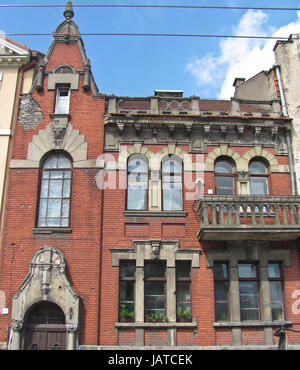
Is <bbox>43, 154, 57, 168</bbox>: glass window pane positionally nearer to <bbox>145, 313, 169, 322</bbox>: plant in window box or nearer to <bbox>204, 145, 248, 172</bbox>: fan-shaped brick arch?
<bbox>204, 145, 248, 172</bbox>: fan-shaped brick arch

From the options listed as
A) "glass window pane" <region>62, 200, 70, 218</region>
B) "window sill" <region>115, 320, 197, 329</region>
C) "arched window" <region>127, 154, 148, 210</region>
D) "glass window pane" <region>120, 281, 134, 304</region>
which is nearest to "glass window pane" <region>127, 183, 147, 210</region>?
"arched window" <region>127, 154, 148, 210</region>

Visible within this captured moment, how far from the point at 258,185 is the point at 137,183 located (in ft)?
14.5

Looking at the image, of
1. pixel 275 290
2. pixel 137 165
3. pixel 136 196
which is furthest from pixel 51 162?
pixel 275 290

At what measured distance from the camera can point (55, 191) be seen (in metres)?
14.8

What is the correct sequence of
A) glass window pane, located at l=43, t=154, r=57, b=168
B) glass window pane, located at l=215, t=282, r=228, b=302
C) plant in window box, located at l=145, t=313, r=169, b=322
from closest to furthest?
plant in window box, located at l=145, t=313, r=169, b=322 → glass window pane, located at l=215, t=282, r=228, b=302 → glass window pane, located at l=43, t=154, r=57, b=168

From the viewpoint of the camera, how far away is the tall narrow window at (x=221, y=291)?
13680 mm

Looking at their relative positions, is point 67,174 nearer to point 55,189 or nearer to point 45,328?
point 55,189

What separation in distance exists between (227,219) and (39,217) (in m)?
6.43

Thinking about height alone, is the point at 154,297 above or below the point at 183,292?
below

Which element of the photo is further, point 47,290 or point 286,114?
point 286,114

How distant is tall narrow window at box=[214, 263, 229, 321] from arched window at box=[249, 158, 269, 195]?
304 centimetres

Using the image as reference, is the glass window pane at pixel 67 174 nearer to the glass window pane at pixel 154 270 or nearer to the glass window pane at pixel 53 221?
the glass window pane at pixel 53 221

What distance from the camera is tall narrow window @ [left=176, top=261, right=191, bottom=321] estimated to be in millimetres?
13523

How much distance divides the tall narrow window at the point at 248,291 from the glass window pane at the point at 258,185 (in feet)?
8.75
